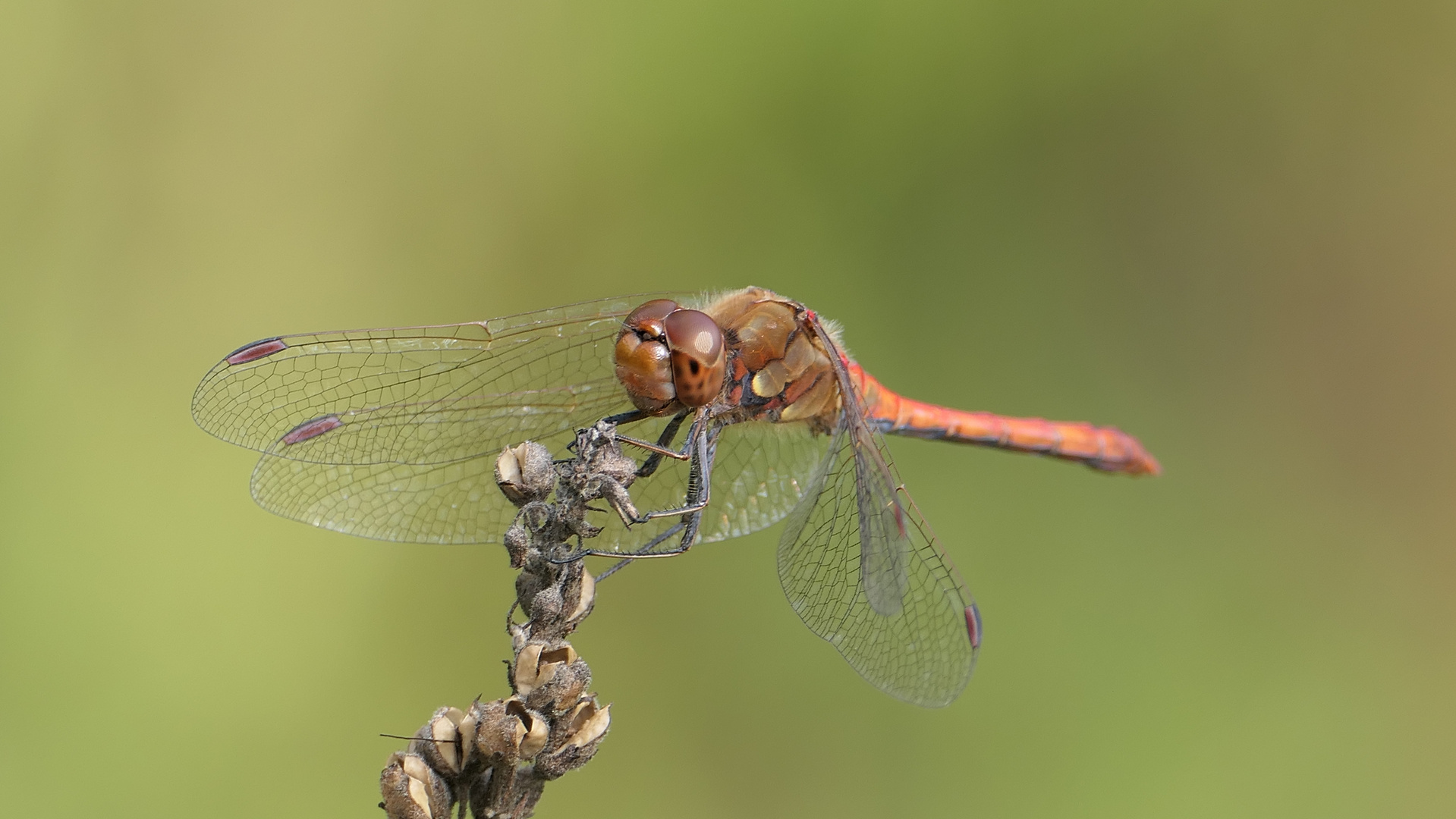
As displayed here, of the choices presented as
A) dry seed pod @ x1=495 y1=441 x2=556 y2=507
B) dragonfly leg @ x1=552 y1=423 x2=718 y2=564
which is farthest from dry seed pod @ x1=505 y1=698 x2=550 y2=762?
dragonfly leg @ x1=552 y1=423 x2=718 y2=564

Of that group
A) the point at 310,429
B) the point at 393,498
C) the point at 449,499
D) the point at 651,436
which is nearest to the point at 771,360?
the point at 651,436

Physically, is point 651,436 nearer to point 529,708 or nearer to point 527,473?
point 527,473

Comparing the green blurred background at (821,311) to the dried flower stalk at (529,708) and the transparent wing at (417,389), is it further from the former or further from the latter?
the dried flower stalk at (529,708)

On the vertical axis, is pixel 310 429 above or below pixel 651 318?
below

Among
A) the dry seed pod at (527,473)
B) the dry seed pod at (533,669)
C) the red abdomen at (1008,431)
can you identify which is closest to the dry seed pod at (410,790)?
the dry seed pod at (533,669)

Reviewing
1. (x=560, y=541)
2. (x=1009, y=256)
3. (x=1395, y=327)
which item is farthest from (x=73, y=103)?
(x=1395, y=327)

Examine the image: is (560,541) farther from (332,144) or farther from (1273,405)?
(1273,405)
